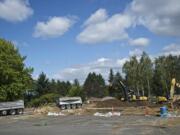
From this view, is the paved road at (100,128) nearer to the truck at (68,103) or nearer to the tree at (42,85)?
the truck at (68,103)

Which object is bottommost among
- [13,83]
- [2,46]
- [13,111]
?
[13,111]

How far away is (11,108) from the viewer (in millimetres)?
60094

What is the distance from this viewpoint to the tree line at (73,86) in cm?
7406

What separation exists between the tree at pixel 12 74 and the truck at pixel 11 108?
11.6 meters

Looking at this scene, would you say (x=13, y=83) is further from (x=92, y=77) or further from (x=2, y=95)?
(x=92, y=77)

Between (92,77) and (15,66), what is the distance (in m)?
116

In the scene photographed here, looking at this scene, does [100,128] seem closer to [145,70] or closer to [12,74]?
[12,74]

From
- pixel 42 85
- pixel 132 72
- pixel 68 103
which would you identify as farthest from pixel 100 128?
pixel 42 85

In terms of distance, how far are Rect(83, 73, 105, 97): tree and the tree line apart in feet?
69.3

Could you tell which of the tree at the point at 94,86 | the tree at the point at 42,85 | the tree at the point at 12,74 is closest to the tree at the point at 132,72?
the tree at the point at 42,85

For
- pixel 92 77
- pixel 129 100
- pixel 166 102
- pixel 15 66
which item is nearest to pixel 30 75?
pixel 15 66

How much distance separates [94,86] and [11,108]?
4757 inches

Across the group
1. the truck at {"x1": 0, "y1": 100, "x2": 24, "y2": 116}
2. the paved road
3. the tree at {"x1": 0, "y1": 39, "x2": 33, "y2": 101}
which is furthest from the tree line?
the paved road

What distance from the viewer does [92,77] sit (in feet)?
627
